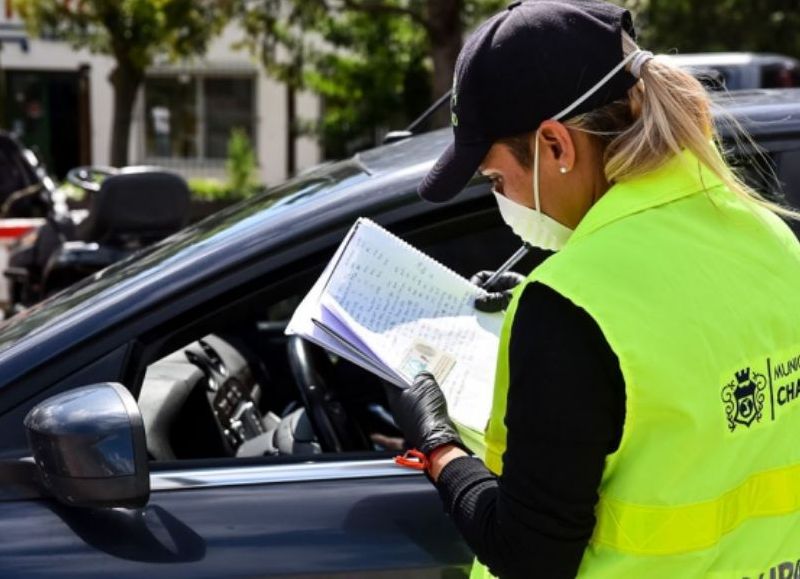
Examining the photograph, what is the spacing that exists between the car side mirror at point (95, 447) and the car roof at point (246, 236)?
241 mm

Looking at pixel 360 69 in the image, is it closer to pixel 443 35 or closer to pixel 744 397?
pixel 443 35

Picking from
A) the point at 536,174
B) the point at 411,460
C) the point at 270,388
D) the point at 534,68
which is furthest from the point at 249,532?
the point at 270,388

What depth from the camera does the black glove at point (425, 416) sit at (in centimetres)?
161

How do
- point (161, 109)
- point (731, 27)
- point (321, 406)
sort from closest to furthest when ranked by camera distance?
point (321, 406)
point (731, 27)
point (161, 109)

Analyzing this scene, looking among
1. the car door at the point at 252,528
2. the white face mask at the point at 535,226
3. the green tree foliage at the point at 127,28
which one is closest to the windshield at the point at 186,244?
the car door at the point at 252,528

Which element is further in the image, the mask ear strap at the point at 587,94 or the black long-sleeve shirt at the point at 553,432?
the mask ear strap at the point at 587,94

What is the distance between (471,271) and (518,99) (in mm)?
1586

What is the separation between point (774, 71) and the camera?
12.4 m

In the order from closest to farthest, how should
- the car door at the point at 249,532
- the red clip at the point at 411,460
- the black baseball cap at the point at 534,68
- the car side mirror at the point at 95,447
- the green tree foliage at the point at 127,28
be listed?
the black baseball cap at the point at 534,68
the car side mirror at the point at 95,447
the car door at the point at 249,532
the red clip at the point at 411,460
the green tree foliage at the point at 127,28

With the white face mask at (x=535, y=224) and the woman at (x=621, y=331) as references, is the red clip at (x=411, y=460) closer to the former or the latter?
the woman at (x=621, y=331)

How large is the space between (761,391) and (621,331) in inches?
8.8

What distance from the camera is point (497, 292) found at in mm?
2129

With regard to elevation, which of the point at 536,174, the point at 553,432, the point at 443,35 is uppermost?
the point at 536,174

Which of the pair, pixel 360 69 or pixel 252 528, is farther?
pixel 360 69
